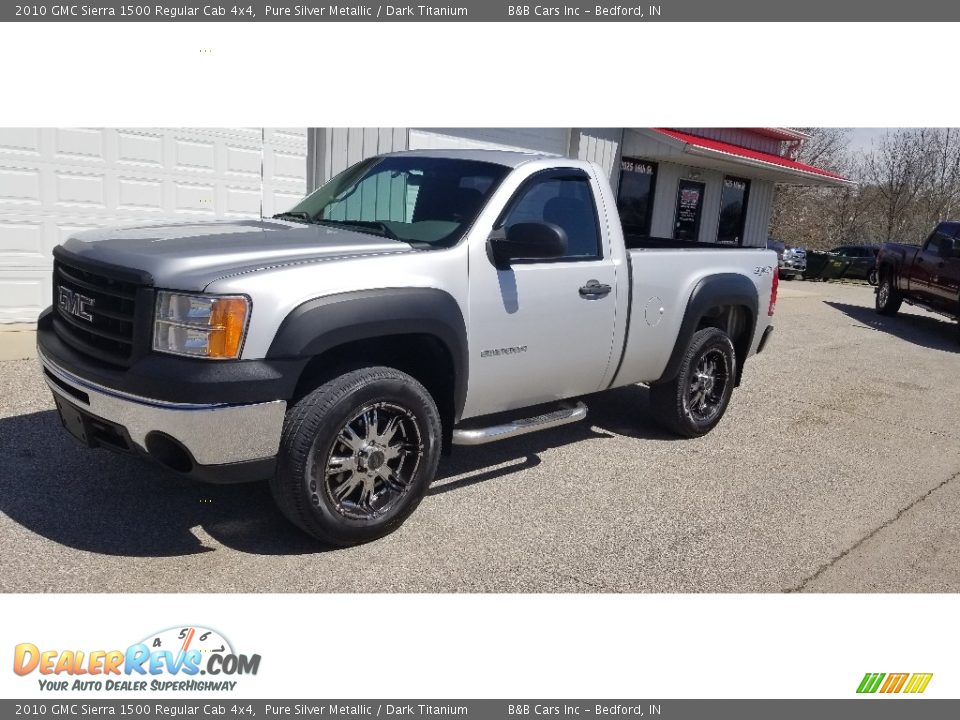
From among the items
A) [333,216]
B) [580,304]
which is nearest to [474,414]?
[580,304]

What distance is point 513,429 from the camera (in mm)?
4457

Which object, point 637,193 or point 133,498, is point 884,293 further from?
point 133,498

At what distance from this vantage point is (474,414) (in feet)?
14.5

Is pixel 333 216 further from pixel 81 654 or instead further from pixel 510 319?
pixel 81 654

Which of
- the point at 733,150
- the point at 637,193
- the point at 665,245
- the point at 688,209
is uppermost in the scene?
the point at 733,150

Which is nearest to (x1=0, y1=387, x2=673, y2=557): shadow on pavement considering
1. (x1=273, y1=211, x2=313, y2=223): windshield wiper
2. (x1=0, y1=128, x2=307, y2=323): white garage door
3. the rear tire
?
(x1=273, y1=211, x2=313, y2=223): windshield wiper

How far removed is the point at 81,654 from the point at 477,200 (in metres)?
2.93

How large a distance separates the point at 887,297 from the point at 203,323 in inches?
611

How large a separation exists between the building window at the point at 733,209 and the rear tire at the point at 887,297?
5.34m

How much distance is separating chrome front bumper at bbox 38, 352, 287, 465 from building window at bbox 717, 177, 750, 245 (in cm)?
1929

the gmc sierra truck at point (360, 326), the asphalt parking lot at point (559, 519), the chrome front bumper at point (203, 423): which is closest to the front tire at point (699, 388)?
the asphalt parking lot at point (559, 519)

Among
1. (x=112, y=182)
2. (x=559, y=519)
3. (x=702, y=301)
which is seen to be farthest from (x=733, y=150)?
(x=559, y=519)

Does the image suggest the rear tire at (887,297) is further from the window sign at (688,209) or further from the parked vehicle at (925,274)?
the window sign at (688,209)

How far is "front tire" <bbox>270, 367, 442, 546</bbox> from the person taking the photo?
3553 millimetres
